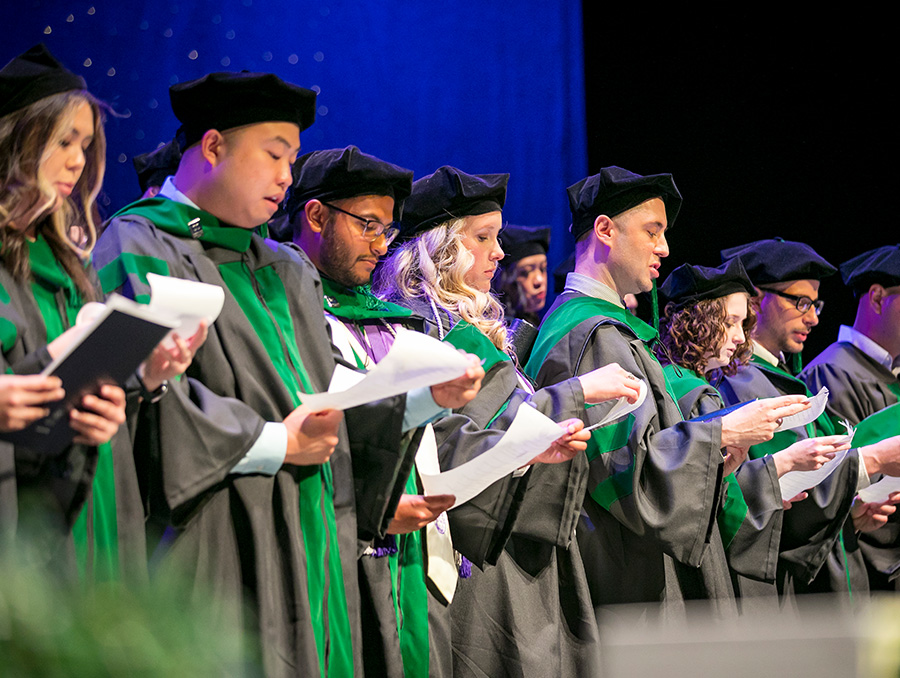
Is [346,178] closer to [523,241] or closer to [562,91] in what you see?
[523,241]

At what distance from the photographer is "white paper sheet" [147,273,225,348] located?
190cm

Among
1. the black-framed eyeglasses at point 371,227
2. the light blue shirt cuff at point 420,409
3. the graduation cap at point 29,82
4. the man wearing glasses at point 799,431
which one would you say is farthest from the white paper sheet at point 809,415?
the graduation cap at point 29,82

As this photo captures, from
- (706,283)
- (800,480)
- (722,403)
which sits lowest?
(800,480)

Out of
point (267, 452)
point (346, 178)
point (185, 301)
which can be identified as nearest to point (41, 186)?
point (185, 301)

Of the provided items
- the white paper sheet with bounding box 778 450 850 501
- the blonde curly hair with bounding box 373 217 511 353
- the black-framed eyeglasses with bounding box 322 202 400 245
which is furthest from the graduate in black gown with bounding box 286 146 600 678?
the white paper sheet with bounding box 778 450 850 501

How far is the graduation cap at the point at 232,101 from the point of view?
260 cm

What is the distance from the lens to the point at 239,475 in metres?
2.32

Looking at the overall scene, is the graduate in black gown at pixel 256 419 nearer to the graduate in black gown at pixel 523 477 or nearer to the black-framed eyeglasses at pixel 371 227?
the black-framed eyeglasses at pixel 371 227

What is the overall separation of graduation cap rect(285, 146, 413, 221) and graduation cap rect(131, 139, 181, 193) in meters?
0.67

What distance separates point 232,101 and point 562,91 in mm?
3644

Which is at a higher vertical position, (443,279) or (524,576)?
(443,279)

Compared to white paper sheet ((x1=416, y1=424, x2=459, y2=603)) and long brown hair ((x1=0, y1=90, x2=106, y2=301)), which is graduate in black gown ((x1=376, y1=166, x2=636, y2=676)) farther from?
long brown hair ((x1=0, y1=90, x2=106, y2=301))

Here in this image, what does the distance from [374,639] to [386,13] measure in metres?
3.44

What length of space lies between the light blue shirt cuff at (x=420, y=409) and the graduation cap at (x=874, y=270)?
3.80 m
